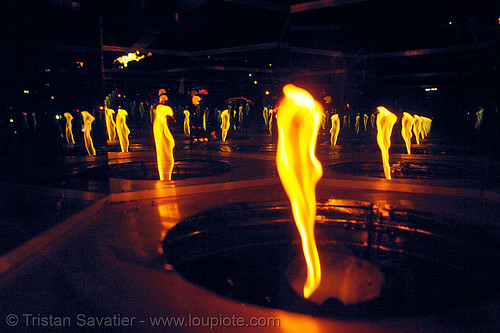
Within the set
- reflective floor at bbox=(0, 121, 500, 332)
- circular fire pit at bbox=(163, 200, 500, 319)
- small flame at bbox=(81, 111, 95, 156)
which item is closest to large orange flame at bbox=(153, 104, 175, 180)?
reflective floor at bbox=(0, 121, 500, 332)

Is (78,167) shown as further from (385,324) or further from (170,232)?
(385,324)

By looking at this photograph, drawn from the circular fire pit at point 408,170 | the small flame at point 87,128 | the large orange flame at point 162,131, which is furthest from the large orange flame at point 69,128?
the circular fire pit at point 408,170

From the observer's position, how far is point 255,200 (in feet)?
20.3

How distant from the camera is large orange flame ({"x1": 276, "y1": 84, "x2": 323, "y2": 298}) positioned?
3.45 metres

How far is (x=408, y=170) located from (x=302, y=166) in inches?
310

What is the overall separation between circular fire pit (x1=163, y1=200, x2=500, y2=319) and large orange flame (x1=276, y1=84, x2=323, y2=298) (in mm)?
480

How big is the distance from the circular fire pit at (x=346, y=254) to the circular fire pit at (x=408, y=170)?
406 centimetres

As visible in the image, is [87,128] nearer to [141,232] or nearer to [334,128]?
[141,232]

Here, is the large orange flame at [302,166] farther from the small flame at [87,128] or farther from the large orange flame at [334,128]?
the large orange flame at [334,128]

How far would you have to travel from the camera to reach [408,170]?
10.4 m

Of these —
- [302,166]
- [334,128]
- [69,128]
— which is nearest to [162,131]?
[69,128]

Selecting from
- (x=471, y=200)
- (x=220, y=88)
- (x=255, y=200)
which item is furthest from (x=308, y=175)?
(x=220, y=88)

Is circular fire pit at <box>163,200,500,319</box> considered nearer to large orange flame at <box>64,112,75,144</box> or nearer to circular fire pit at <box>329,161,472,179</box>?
circular fire pit at <box>329,161,472,179</box>

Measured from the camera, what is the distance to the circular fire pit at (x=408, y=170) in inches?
378
